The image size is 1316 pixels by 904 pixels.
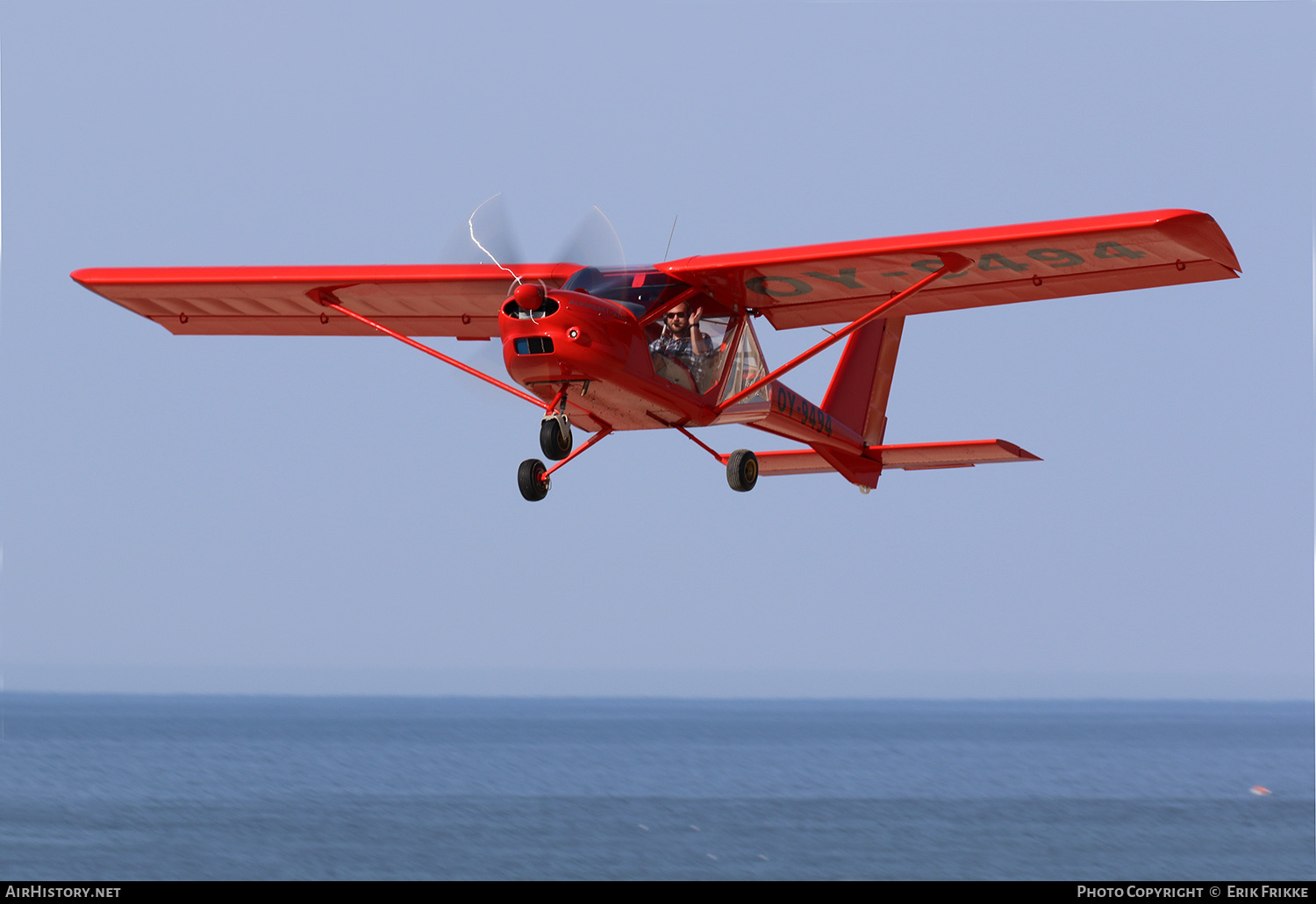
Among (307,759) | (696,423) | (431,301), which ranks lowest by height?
(307,759)

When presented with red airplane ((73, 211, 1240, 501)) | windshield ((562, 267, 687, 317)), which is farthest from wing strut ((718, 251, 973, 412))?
windshield ((562, 267, 687, 317))

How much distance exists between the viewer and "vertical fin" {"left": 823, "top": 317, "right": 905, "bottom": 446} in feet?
63.7

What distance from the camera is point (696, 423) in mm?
14000

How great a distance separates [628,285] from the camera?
522 inches

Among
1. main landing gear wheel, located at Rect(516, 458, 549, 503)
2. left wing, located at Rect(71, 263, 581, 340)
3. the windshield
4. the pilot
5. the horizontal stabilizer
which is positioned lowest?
main landing gear wheel, located at Rect(516, 458, 549, 503)

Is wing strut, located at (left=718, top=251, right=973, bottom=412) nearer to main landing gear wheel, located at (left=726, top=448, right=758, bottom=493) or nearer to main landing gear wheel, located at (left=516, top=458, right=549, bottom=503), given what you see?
main landing gear wheel, located at (left=726, top=448, right=758, bottom=493)

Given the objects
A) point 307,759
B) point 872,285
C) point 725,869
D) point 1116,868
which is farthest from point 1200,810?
point 872,285

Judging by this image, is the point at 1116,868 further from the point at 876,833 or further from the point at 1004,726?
the point at 1004,726

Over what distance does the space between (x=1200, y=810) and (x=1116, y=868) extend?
73.5ft

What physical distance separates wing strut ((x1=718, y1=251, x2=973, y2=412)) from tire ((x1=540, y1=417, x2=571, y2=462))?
2310 mm

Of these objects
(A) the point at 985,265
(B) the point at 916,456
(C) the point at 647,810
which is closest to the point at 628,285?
(A) the point at 985,265

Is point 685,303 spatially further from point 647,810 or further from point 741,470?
point 647,810

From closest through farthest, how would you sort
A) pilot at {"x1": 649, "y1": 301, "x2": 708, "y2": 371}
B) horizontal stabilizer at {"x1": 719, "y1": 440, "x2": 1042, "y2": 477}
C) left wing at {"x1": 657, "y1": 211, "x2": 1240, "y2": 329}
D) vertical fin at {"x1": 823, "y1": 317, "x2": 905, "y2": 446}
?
1. left wing at {"x1": 657, "y1": 211, "x2": 1240, "y2": 329}
2. pilot at {"x1": 649, "y1": 301, "x2": 708, "y2": 371}
3. horizontal stabilizer at {"x1": 719, "y1": 440, "x2": 1042, "y2": 477}
4. vertical fin at {"x1": 823, "y1": 317, "x2": 905, "y2": 446}

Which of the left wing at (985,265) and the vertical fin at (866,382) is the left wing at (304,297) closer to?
the left wing at (985,265)
